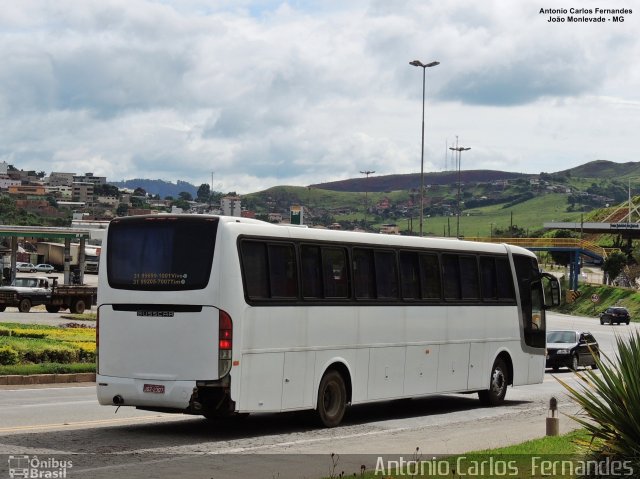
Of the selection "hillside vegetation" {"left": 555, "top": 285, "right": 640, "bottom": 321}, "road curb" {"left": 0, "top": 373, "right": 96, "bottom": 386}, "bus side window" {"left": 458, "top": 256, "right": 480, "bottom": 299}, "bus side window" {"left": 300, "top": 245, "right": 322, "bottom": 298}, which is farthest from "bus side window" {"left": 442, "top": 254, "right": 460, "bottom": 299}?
"hillside vegetation" {"left": 555, "top": 285, "right": 640, "bottom": 321}

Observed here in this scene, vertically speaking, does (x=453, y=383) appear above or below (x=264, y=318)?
below

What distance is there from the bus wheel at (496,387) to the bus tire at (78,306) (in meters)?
36.5

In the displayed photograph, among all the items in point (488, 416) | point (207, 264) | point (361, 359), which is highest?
point (207, 264)

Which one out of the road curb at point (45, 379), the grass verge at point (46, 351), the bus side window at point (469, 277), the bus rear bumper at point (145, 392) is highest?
the bus side window at point (469, 277)

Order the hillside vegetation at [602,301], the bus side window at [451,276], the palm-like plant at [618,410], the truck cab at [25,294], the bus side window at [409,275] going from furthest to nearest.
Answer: the hillside vegetation at [602,301], the truck cab at [25,294], the bus side window at [451,276], the bus side window at [409,275], the palm-like plant at [618,410]

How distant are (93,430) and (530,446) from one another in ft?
19.2

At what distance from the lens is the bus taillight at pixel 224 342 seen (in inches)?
571

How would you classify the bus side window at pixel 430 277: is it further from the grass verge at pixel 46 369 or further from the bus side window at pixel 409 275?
the grass verge at pixel 46 369

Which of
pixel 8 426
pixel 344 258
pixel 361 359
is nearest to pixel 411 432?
pixel 361 359

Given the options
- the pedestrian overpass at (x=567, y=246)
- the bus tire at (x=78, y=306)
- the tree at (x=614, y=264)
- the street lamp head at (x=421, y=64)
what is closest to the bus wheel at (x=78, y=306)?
the bus tire at (x=78, y=306)

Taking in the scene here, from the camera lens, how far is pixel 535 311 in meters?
23.2

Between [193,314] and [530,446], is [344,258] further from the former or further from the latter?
[530,446]

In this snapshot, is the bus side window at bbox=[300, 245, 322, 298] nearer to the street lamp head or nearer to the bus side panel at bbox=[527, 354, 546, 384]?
the bus side panel at bbox=[527, 354, 546, 384]

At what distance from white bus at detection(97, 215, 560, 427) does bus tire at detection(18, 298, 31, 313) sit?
37.4 m
